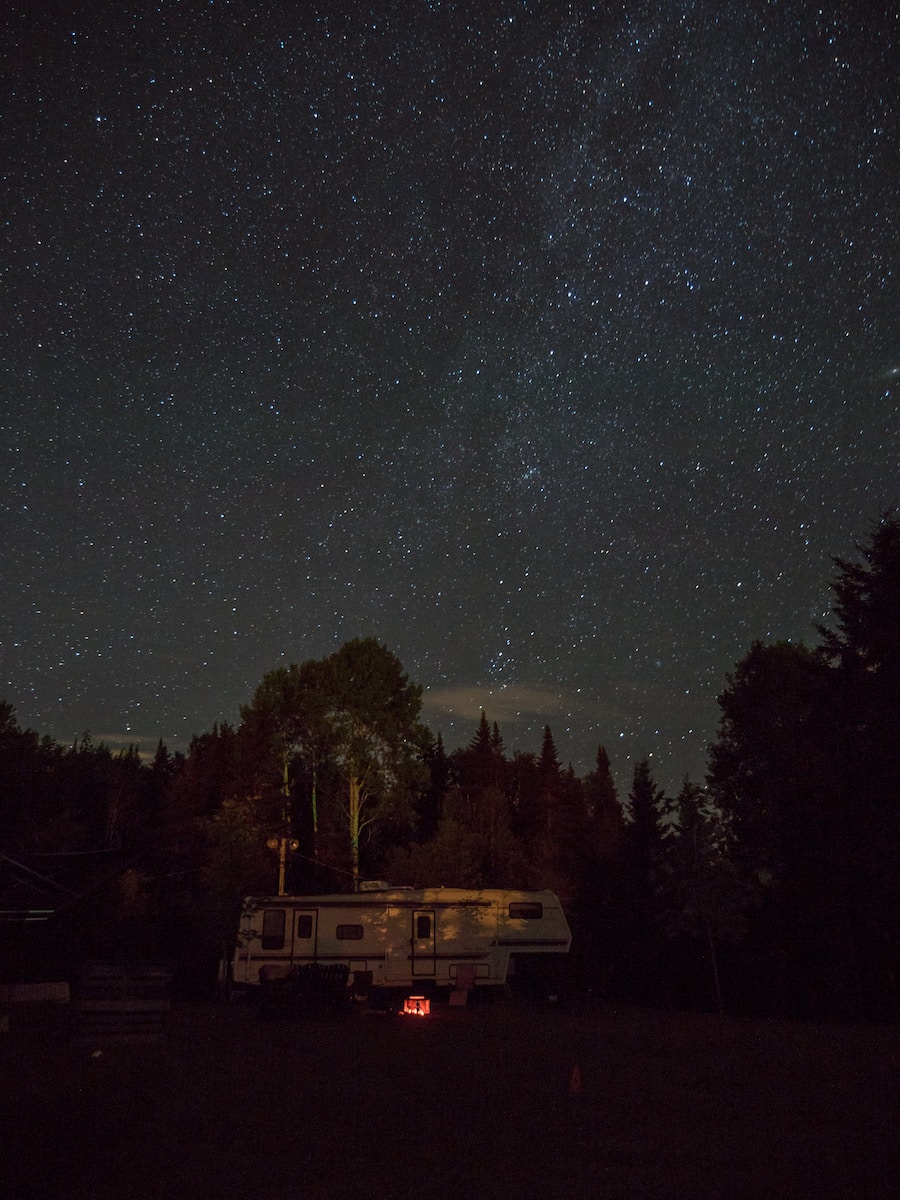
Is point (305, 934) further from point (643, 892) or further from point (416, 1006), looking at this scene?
point (643, 892)

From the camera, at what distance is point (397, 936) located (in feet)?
80.8

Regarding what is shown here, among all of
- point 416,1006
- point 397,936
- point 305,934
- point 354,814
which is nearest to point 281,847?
point 354,814

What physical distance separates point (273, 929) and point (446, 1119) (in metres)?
16.4

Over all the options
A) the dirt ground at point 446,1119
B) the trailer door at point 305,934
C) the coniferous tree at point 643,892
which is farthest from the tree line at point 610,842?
the trailer door at point 305,934

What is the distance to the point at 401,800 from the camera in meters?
37.5

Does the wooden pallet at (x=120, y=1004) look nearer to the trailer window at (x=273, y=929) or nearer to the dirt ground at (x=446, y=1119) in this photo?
the dirt ground at (x=446, y=1119)

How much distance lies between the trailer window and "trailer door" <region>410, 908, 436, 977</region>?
11.3ft

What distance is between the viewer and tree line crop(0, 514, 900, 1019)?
24.7 metres

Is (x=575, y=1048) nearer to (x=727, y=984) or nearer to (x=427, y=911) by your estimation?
(x=427, y=911)

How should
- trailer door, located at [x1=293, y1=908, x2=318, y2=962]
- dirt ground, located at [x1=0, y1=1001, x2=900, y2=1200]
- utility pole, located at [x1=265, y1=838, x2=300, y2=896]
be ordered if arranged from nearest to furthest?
dirt ground, located at [x1=0, y1=1001, x2=900, y2=1200]
trailer door, located at [x1=293, y1=908, x2=318, y2=962]
utility pole, located at [x1=265, y1=838, x2=300, y2=896]

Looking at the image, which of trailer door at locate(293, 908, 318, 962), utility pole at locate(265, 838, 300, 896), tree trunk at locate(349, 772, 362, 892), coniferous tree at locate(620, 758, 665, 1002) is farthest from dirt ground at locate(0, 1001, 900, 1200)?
tree trunk at locate(349, 772, 362, 892)

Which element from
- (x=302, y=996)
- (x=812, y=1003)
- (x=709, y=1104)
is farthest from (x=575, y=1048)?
(x=812, y=1003)

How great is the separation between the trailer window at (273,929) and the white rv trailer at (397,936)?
0.03 metres

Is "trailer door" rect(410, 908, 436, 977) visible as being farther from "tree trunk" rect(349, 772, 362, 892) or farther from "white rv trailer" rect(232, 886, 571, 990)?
"tree trunk" rect(349, 772, 362, 892)
